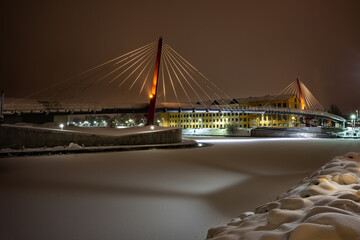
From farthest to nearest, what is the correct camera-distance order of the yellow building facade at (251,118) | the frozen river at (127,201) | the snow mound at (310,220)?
the yellow building facade at (251,118)
the frozen river at (127,201)
the snow mound at (310,220)

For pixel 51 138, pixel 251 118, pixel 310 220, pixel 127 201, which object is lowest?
pixel 127 201

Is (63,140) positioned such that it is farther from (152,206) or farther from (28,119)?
(28,119)

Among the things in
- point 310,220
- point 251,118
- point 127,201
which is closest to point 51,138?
point 127,201

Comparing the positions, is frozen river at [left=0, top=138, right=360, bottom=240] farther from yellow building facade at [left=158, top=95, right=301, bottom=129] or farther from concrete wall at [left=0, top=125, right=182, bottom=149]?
yellow building facade at [left=158, top=95, right=301, bottom=129]

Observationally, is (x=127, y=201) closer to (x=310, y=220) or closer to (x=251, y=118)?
(x=310, y=220)

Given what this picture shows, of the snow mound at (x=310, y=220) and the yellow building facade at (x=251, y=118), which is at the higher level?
the yellow building facade at (x=251, y=118)

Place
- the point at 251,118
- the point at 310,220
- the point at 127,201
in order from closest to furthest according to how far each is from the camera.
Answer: the point at 310,220, the point at 127,201, the point at 251,118

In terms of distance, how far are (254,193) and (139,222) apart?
2.99 m

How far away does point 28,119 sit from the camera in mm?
30719

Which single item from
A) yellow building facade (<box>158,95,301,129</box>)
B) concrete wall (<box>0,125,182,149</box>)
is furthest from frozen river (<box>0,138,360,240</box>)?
yellow building facade (<box>158,95,301,129</box>)

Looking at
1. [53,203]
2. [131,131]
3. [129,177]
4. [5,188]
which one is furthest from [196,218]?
→ [131,131]

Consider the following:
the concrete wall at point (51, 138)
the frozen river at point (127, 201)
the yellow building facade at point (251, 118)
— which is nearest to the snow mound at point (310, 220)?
the frozen river at point (127, 201)

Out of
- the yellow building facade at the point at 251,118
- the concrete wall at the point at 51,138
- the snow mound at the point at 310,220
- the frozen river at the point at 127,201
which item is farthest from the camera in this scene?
the yellow building facade at the point at 251,118

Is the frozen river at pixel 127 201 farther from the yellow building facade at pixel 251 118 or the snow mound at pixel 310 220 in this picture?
the yellow building facade at pixel 251 118
